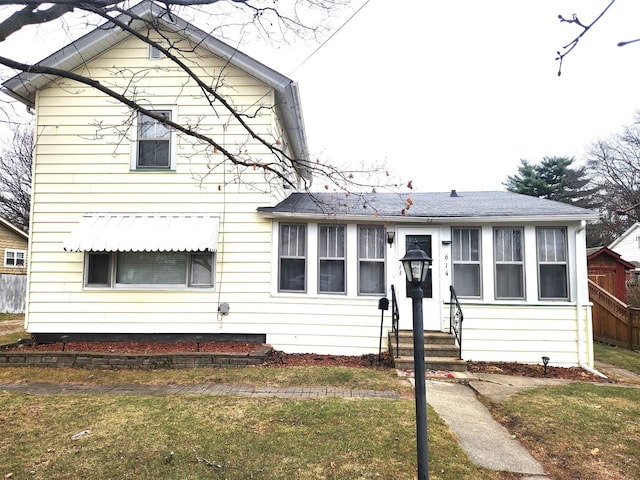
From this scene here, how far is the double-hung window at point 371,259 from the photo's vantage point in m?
8.23

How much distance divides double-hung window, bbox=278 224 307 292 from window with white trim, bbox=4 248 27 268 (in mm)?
20607

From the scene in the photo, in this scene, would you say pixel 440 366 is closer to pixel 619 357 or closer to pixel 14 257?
pixel 619 357

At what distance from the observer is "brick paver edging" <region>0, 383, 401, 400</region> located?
5.43 m

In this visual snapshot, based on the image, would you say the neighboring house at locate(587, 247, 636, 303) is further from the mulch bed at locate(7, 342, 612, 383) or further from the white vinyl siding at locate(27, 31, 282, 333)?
the white vinyl siding at locate(27, 31, 282, 333)

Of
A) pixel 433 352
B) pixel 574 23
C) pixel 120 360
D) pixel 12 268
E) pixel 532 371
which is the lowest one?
pixel 532 371

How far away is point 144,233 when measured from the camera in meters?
7.77

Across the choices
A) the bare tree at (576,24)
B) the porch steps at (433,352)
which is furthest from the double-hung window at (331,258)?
the bare tree at (576,24)

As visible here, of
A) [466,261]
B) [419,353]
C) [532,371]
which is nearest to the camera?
[419,353]

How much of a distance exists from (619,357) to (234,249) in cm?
962

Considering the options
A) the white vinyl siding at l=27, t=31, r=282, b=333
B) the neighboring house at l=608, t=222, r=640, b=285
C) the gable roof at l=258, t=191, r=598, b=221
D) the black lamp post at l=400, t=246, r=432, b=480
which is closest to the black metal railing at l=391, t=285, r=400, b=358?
the gable roof at l=258, t=191, r=598, b=221

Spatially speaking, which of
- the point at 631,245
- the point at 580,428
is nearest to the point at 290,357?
the point at 580,428

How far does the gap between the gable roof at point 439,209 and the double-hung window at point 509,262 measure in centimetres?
48

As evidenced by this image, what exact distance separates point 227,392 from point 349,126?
804 centimetres

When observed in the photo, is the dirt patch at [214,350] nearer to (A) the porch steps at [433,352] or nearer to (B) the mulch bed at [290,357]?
(B) the mulch bed at [290,357]
